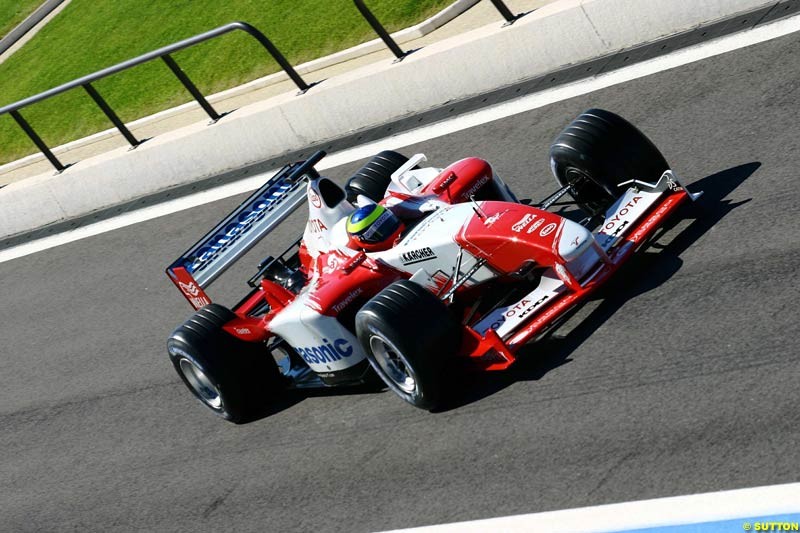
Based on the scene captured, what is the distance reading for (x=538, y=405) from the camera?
25.3 ft

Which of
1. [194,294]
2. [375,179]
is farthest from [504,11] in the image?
[194,294]

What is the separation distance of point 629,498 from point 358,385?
10.0 feet

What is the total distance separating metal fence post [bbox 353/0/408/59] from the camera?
13.1m

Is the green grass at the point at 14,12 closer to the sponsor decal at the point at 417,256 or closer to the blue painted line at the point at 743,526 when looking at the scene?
the sponsor decal at the point at 417,256

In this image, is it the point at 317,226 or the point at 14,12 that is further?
the point at 14,12

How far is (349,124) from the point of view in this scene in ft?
45.7

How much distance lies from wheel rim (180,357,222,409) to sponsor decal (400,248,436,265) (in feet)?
6.54

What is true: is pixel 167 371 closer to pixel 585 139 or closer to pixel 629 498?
pixel 585 139

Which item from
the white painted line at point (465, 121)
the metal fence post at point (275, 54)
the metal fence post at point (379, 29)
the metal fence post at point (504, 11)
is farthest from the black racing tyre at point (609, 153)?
the metal fence post at point (275, 54)

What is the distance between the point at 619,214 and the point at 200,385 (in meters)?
3.65

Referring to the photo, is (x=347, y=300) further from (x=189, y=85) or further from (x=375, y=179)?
(x=189, y=85)

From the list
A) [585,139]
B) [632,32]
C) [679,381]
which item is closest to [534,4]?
[632,32]

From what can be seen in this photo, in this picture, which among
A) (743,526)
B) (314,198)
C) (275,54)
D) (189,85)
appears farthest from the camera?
(189,85)

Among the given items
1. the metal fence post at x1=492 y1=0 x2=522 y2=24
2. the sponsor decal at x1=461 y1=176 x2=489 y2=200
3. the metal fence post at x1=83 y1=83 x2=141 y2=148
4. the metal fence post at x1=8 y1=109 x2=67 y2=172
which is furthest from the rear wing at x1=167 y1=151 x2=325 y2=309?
the metal fence post at x1=8 y1=109 x2=67 y2=172
